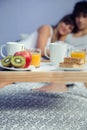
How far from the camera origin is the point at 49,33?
9.59ft

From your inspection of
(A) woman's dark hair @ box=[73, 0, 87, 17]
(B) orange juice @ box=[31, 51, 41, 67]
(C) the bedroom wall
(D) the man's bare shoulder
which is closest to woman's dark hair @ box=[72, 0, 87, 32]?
(A) woman's dark hair @ box=[73, 0, 87, 17]

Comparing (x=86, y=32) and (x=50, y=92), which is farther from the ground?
(x=86, y=32)

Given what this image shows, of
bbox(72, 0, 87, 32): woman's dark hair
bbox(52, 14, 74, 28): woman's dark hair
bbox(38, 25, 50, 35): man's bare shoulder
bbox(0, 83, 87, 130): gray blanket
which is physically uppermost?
bbox(72, 0, 87, 32): woman's dark hair

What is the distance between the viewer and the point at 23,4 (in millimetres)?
3145

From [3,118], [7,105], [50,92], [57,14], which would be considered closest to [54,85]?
[50,92]

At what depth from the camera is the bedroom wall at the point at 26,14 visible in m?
3.13

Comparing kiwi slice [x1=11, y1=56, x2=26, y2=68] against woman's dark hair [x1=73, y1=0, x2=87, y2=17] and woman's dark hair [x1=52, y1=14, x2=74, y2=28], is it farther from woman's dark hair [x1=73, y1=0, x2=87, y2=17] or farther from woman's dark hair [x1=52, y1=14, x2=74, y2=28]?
woman's dark hair [x1=73, y1=0, x2=87, y2=17]

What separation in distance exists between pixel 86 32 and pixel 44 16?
48 cm

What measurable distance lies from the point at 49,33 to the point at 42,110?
156 centimetres

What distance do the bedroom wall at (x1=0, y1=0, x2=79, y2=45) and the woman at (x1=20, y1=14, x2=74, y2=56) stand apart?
0.52 ft

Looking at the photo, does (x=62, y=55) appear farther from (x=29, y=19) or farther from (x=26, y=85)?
(x=29, y=19)

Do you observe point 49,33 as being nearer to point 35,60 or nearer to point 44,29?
point 44,29

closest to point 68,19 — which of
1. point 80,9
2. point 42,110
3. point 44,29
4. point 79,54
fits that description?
point 80,9

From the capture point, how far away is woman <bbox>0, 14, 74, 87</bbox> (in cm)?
283
